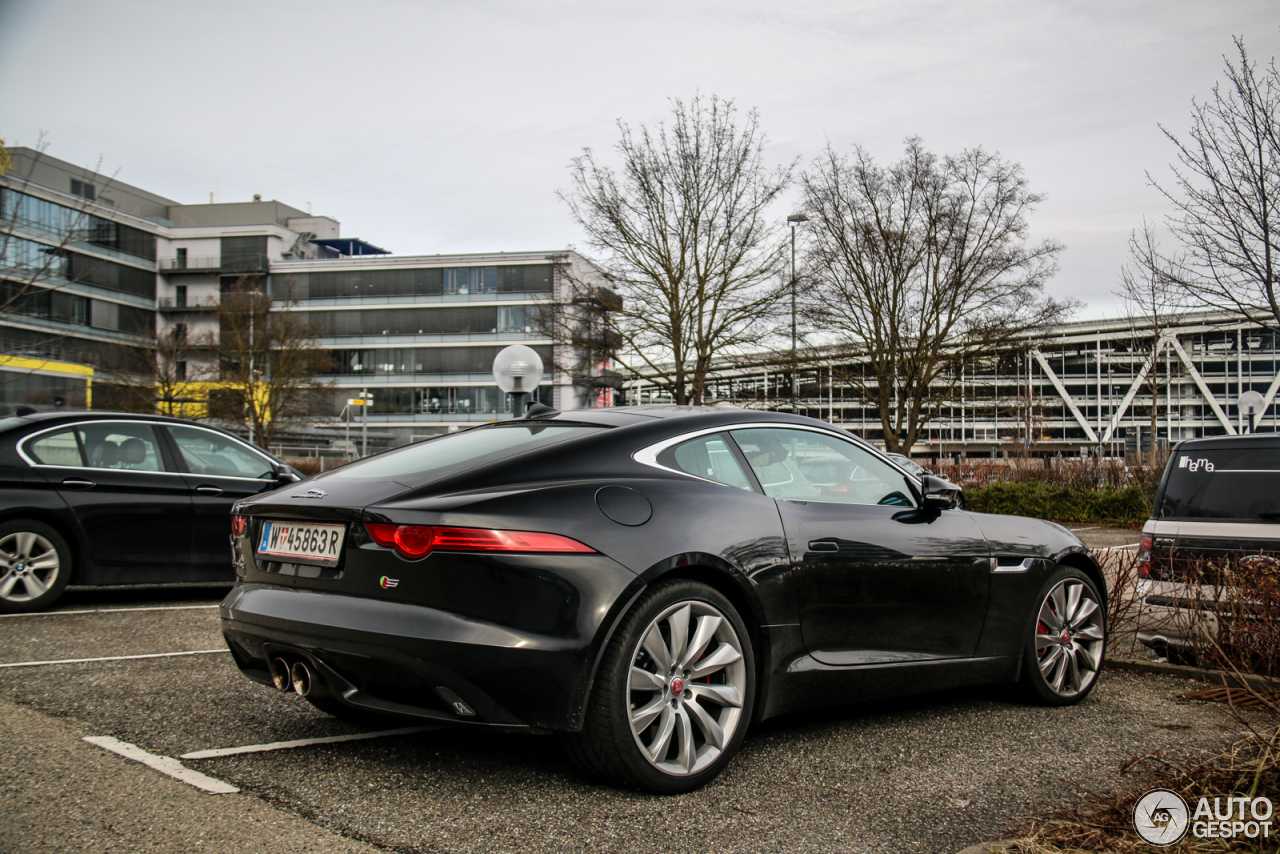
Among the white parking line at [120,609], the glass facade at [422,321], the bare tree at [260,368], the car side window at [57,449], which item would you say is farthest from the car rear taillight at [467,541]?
the glass facade at [422,321]

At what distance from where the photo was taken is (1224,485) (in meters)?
6.27

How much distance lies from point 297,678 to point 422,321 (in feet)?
252

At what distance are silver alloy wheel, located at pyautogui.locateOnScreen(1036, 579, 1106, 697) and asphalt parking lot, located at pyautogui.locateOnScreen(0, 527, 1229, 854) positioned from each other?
16 centimetres

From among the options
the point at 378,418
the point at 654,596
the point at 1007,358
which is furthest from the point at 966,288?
the point at 378,418

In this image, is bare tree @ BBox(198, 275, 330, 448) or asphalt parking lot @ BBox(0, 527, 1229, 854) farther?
bare tree @ BBox(198, 275, 330, 448)

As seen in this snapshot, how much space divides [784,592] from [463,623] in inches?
50.3

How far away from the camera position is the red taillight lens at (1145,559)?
6.15m

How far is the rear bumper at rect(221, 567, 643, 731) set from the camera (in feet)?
10.3

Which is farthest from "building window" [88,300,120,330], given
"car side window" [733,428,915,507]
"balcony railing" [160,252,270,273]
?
"car side window" [733,428,915,507]

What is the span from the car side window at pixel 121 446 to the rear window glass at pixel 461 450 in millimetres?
4561

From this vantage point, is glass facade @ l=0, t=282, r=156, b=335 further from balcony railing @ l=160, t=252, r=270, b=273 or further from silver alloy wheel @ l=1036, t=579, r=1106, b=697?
silver alloy wheel @ l=1036, t=579, r=1106, b=697

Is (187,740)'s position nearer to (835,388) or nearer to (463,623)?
(463,623)

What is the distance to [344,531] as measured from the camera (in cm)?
341

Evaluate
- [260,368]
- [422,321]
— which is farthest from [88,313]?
[260,368]
